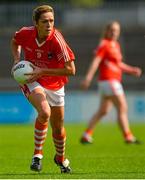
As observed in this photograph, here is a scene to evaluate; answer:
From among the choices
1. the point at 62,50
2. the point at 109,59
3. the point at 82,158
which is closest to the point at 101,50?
the point at 109,59

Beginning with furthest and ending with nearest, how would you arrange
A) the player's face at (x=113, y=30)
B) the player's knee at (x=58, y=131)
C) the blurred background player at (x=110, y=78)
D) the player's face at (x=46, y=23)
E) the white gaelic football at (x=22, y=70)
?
the blurred background player at (x=110, y=78)
the player's face at (x=113, y=30)
the player's knee at (x=58, y=131)
the white gaelic football at (x=22, y=70)
the player's face at (x=46, y=23)

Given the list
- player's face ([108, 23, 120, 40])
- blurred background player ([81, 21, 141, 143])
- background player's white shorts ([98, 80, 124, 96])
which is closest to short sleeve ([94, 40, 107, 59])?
blurred background player ([81, 21, 141, 143])

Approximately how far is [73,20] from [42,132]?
92.1 feet

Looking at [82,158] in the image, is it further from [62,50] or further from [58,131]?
[62,50]

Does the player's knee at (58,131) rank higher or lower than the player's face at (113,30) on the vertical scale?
lower

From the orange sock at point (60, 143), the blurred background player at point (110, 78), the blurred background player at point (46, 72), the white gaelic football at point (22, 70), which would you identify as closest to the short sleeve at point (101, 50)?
the blurred background player at point (110, 78)

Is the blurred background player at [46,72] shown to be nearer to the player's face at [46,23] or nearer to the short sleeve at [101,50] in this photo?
the player's face at [46,23]

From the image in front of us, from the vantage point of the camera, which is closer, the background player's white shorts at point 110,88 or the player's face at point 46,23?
the player's face at point 46,23

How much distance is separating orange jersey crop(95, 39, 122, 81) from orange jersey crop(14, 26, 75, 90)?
6.34 meters

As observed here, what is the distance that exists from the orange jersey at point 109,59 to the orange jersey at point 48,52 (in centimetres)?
634

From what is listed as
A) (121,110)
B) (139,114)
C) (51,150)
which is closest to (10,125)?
(139,114)

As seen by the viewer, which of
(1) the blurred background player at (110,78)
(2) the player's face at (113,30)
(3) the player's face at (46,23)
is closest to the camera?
(3) the player's face at (46,23)

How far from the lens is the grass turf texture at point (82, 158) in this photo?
1091 cm

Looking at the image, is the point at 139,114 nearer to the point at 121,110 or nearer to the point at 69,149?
the point at 121,110
